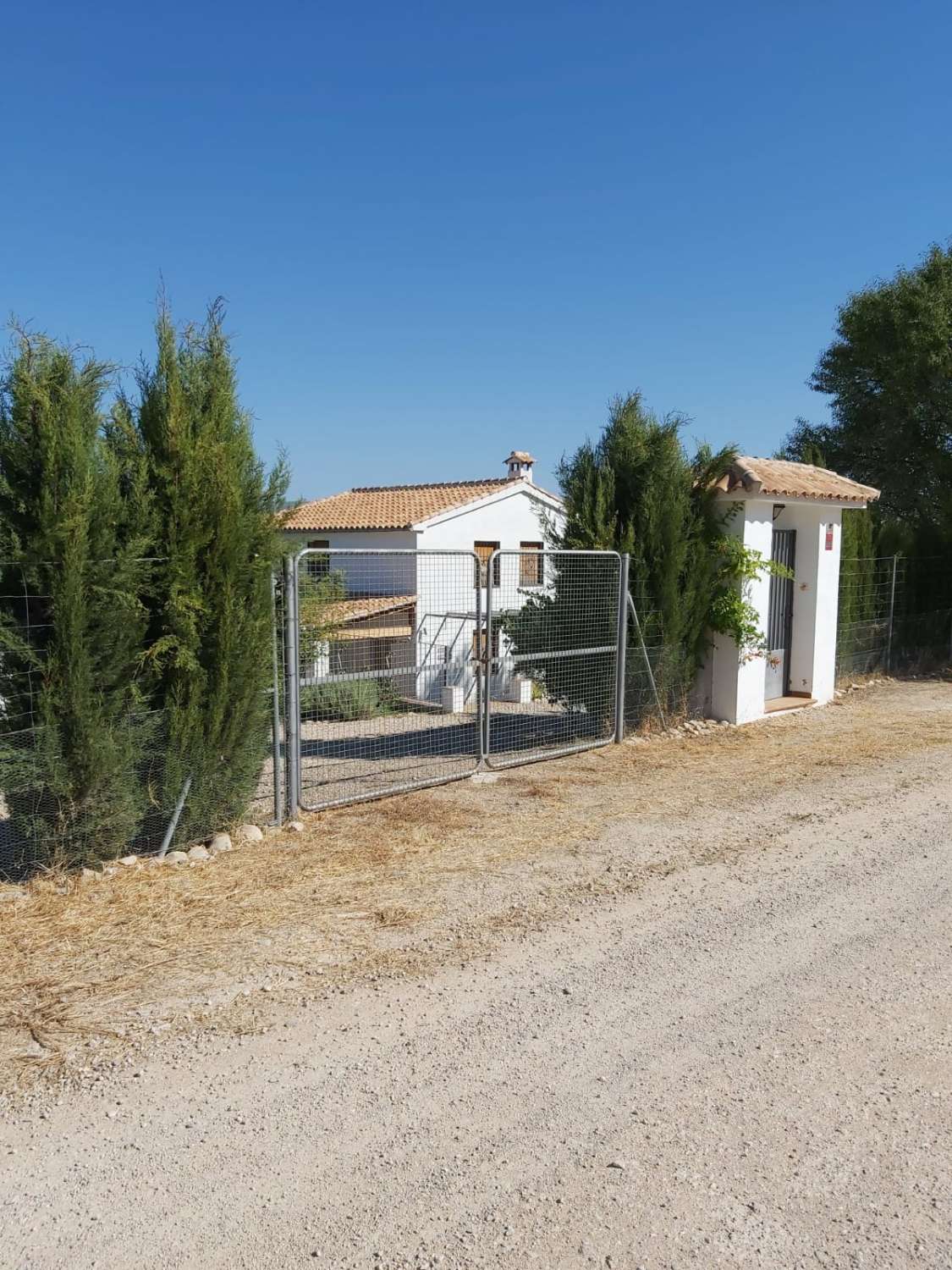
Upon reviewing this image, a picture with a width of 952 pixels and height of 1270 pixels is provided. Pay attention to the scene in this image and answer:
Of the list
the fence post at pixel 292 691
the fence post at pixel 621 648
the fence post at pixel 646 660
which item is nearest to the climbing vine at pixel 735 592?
the fence post at pixel 646 660

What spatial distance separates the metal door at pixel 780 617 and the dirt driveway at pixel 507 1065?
6.28 m

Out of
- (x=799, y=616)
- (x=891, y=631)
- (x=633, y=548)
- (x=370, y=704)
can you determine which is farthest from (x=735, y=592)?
(x=891, y=631)

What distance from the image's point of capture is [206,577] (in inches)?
240

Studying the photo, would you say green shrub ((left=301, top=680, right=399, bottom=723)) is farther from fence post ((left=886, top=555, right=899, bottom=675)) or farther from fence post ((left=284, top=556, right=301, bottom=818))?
fence post ((left=886, top=555, right=899, bottom=675))

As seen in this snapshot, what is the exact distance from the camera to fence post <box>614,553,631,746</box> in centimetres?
964

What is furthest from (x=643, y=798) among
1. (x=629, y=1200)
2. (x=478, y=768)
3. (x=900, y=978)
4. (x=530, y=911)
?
(x=629, y=1200)

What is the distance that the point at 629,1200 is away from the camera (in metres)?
2.82

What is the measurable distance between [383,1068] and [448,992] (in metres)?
0.65

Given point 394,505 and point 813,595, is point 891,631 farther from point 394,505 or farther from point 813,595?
point 394,505

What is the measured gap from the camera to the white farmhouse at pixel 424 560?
12.6 metres

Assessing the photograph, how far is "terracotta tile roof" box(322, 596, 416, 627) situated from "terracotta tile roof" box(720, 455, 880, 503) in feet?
14.2

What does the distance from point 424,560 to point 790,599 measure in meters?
10.7

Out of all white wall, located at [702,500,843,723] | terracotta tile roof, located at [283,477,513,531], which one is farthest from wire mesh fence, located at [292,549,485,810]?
terracotta tile roof, located at [283,477,513,531]

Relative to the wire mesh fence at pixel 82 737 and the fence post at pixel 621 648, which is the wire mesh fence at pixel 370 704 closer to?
the wire mesh fence at pixel 82 737
